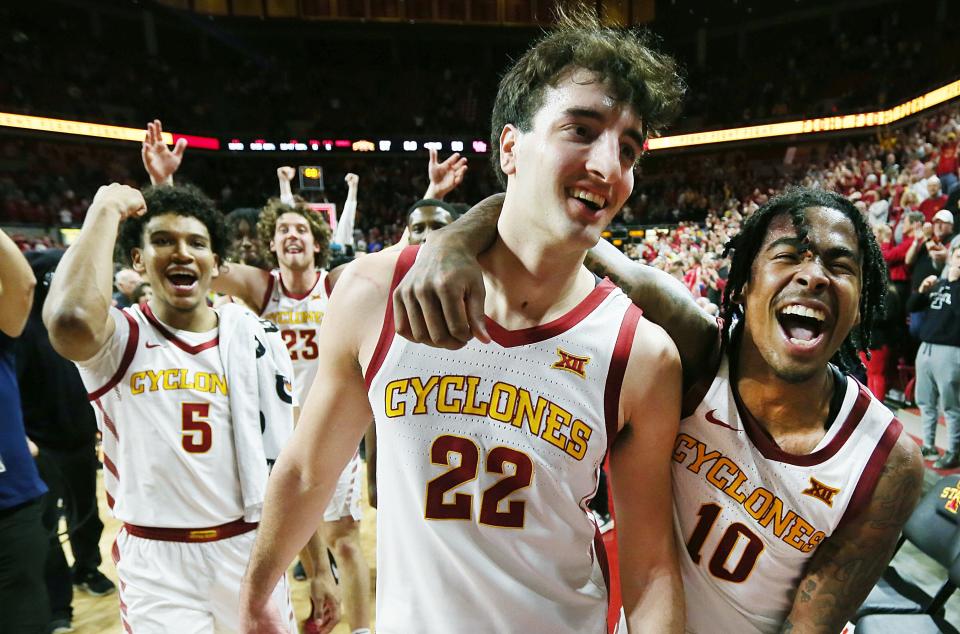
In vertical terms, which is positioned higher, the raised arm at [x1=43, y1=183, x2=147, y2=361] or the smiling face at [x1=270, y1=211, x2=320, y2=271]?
the smiling face at [x1=270, y1=211, x2=320, y2=271]

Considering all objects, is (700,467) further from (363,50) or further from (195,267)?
(363,50)

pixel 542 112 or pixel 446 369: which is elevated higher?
pixel 542 112

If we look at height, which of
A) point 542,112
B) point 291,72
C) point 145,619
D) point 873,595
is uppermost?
point 291,72

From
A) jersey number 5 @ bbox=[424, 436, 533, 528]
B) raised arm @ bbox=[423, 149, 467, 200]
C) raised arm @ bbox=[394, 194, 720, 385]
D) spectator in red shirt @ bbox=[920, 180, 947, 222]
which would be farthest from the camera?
spectator in red shirt @ bbox=[920, 180, 947, 222]

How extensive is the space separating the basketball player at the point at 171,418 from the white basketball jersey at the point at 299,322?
1577 millimetres

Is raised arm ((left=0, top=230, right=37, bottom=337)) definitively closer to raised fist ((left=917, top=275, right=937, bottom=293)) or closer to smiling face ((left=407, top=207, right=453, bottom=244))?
smiling face ((left=407, top=207, right=453, bottom=244))

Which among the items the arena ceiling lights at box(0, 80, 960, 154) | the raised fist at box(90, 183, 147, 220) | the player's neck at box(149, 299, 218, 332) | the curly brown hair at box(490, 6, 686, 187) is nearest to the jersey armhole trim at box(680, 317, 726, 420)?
the curly brown hair at box(490, 6, 686, 187)

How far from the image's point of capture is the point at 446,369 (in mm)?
1320

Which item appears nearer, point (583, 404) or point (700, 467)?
point (583, 404)

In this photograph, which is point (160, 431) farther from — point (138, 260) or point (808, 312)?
point (808, 312)

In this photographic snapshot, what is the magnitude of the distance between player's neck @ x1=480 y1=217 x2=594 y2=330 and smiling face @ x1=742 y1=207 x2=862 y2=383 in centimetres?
51

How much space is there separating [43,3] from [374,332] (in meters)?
24.6

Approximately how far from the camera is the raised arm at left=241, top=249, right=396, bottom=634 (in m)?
1.38

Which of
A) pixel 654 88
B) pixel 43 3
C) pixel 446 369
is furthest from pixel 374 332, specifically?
pixel 43 3
